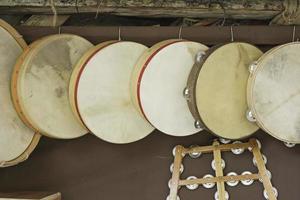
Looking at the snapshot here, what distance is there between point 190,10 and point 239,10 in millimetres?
276

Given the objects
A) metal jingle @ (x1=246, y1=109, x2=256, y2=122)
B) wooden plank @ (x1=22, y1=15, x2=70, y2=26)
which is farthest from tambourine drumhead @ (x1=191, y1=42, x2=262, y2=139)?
wooden plank @ (x1=22, y1=15, x2=70, y2=26)

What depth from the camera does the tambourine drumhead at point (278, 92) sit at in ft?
6.88

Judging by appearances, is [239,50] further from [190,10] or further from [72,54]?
[72,54]

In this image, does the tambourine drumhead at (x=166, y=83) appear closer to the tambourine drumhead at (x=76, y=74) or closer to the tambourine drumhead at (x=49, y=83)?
Answer: the tambourine drumhead at (x=76, y=74)

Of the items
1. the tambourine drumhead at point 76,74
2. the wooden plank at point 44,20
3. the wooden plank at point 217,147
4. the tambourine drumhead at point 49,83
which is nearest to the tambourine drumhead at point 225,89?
the wooden plank at point 217,147

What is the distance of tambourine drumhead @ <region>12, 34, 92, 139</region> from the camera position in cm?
207

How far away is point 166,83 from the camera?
84.2 inches

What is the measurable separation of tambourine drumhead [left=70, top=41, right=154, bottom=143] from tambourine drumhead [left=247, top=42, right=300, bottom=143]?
593 mm

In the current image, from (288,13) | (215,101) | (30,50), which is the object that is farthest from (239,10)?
(30,50)

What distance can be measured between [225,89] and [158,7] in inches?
23.5

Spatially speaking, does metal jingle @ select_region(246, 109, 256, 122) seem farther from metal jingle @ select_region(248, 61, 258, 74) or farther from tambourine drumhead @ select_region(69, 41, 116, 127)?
tambourine drumhead @ select_region(69, 41, 116, 127)

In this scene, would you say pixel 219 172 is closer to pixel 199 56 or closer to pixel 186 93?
pixel 186 93

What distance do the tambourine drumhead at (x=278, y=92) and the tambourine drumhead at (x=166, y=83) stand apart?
0.33 metres

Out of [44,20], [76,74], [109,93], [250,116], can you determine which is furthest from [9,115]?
[250,116]
